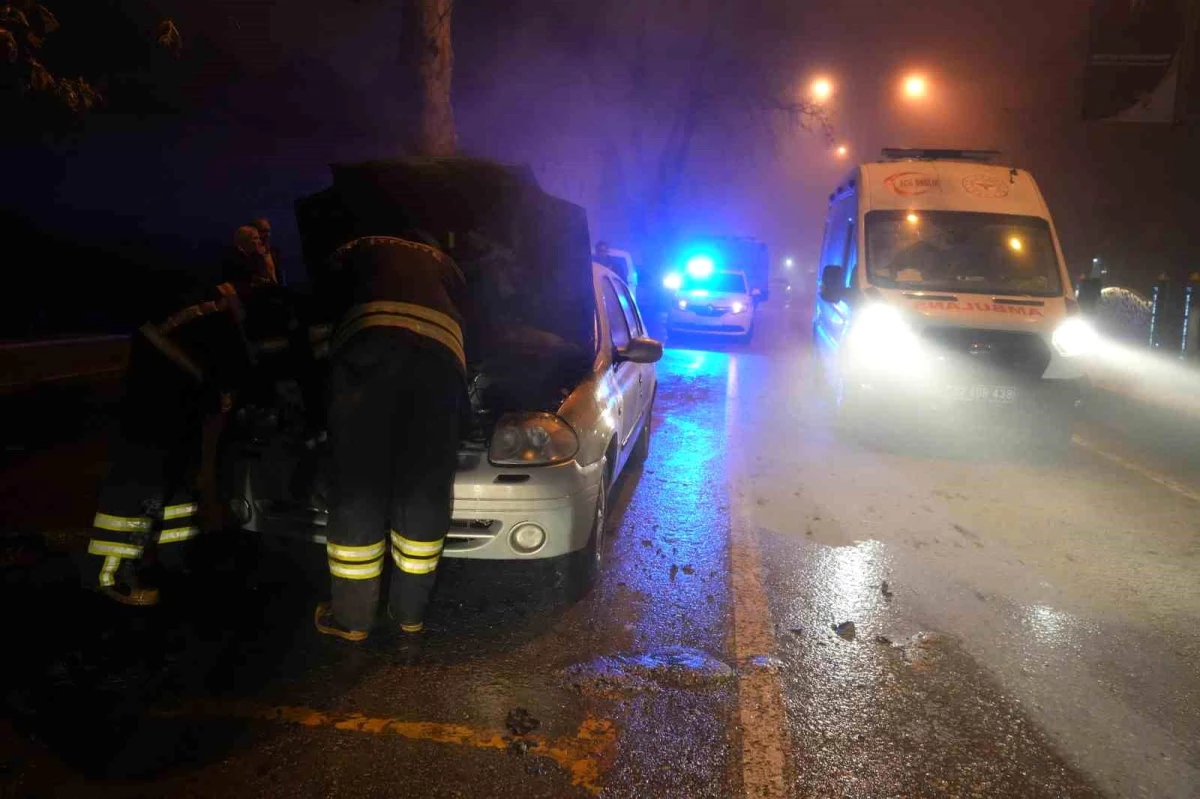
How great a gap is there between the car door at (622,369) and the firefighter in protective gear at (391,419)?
1.72 m

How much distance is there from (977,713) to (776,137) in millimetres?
29923

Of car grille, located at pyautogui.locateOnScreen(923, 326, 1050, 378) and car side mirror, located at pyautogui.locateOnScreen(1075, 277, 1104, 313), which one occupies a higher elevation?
car side mirror, located at pyautogui.locateOnScreen(1075, 277, 1104, 313)

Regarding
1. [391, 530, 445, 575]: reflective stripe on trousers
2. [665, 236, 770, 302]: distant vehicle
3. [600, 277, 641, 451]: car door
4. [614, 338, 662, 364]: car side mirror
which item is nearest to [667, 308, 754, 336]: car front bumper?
[665, 236, 770, 302]: distant vehicle

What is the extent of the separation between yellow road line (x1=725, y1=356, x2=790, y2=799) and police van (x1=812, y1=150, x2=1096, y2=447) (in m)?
3.12

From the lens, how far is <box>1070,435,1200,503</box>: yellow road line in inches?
266

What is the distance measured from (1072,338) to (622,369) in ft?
16.0

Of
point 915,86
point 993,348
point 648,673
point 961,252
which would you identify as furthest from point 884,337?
point 915,86

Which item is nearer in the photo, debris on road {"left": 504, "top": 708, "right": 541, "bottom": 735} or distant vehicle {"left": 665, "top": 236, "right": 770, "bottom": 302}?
debris on road {"left": 504, "top": 708, "right": 541, "bottom": 735}

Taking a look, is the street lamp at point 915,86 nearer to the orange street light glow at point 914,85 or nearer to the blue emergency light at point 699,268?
the orange street light glow at point 914,85

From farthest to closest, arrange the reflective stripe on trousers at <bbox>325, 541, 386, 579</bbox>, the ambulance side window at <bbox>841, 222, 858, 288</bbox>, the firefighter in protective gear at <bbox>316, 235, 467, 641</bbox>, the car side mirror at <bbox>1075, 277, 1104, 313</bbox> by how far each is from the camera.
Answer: the ambulance side window at <bbox>841, 222, 858, 288</bbox> < the car side mirror at <bbox>1075, 277, 1104, 313</bbox> < the reflective stripe on trousers at <bbox>325, 541, 386, 579</bbox> < the firefighter in protective gear at <bbox>316, 235, 467, 641</bbox>

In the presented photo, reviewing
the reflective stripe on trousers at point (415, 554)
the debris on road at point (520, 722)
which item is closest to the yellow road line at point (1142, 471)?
the debris on road at point (520, 722)

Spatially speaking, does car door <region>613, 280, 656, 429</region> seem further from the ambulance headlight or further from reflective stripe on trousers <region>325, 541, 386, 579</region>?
reflective stripe on trousers <region>325, 541, 386, 579</region>

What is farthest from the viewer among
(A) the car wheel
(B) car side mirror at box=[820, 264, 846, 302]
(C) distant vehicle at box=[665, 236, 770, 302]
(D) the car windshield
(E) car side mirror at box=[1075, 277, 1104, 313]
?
(C) distant vehicle at box=[665, 236, 770, 302]

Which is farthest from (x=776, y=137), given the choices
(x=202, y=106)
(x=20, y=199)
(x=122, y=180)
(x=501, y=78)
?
(x=20, y=199)
